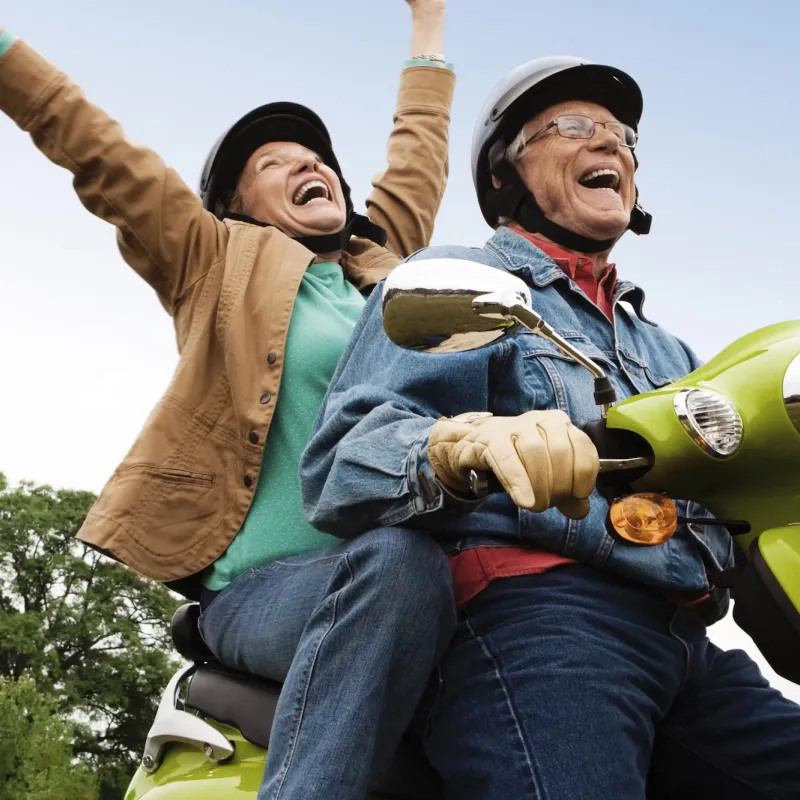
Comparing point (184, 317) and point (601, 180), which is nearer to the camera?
point (601, 180)

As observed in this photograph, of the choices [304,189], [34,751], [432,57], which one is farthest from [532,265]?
[34,751]

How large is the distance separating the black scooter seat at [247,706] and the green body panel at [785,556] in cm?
82

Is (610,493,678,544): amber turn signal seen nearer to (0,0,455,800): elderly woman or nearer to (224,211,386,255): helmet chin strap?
(0,0,455,800): elderly woman

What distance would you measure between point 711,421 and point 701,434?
1.1 inches

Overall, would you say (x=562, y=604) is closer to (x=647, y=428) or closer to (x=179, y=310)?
(x=647, y=428)

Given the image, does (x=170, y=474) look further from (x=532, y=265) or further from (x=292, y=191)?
(x=292, y=191)

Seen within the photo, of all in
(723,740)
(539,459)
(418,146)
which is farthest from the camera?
(418,146)

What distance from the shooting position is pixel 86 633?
2830cm

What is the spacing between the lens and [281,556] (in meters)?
2.76

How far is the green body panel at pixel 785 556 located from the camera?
64.6 inches

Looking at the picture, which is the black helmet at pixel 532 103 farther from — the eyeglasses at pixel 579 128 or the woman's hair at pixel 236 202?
the woman's hair at pixel 236 202

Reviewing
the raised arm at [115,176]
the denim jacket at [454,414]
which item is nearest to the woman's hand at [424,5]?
the raised arm at [115,176]

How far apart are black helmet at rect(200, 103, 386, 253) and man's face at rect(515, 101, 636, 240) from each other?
0.95 meters

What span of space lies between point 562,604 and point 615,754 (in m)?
0.28
